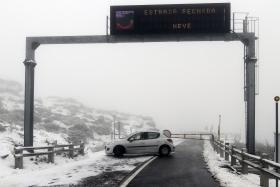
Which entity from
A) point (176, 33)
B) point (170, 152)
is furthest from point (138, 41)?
point (170, 152)

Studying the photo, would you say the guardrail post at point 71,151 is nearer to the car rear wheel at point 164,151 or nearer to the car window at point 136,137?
the car window at point 136,137

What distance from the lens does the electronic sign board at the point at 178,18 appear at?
20.7 meters

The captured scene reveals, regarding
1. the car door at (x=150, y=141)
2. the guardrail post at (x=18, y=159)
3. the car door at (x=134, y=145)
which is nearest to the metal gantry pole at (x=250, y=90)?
the car door at (x=150, y=141)

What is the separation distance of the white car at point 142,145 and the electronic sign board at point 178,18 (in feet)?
19.6

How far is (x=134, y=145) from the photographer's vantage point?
Answer: 2380cm

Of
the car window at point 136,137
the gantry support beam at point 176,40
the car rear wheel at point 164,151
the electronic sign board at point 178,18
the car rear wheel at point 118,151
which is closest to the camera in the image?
the electronic sign board at point 178,18

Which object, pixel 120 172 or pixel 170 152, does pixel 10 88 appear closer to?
pixel 170 152

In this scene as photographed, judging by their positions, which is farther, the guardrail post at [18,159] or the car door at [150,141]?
the car door at [150,141]

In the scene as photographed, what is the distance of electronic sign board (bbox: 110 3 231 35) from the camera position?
67.9 ft

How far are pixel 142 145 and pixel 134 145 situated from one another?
0.46 metres

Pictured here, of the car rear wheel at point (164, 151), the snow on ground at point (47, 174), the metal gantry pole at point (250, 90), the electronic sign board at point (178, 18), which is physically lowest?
the car rear wheel at point (164, 151)

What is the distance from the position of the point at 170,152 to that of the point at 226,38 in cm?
711

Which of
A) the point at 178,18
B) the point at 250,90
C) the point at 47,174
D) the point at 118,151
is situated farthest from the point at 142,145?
the point at 47,174

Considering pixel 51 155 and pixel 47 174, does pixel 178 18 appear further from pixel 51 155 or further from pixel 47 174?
pixel 47 174
